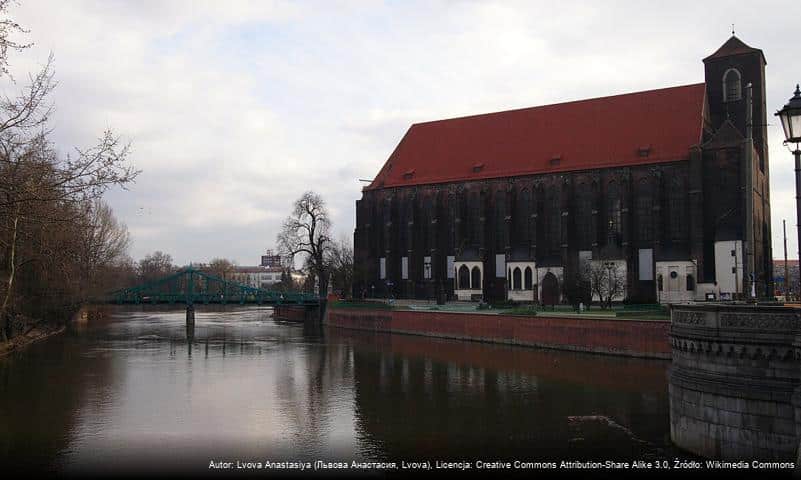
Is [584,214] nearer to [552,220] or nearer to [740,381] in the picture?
[552,220]

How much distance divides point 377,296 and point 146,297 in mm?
24895

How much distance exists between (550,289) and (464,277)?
30.0 feet

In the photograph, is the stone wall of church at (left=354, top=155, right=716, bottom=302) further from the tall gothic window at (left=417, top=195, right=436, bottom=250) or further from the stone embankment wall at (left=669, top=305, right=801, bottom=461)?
the stone embankment wall at (left=669, top=305, right=801, bottom=461)

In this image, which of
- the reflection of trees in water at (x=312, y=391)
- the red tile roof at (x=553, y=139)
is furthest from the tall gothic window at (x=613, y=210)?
the reflection of trees in water at (x=312, y=391)

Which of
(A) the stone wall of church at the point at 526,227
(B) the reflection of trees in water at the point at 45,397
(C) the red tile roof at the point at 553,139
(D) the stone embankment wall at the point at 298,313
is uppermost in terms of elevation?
(C) the red tile roof at the point at 553,139

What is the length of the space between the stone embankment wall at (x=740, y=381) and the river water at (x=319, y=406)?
2.52 m

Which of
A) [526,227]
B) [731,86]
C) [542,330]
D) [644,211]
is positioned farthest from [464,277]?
[731,86]

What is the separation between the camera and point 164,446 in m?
21.3

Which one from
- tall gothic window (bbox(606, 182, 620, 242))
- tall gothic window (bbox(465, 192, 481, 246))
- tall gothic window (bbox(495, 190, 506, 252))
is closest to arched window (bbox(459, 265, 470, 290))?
tall gothic window (bbox(465, 192, 481, 246))

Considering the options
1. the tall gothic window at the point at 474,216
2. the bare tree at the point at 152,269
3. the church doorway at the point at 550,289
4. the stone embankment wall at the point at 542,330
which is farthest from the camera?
the bare tree at the point at 152,269

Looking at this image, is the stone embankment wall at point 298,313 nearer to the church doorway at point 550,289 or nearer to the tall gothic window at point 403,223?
the tall gothic window at point 403,223

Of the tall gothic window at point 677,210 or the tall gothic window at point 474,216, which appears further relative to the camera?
the tall gothic window at point 474,216

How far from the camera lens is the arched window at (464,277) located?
6731cm

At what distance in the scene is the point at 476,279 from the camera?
66.9 metres
